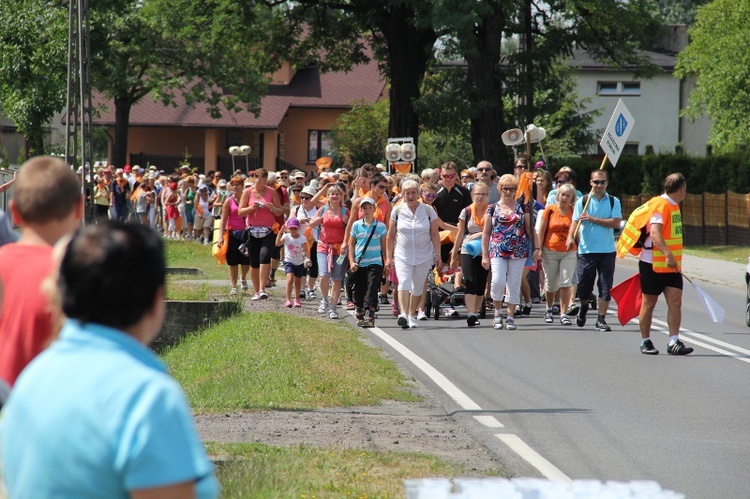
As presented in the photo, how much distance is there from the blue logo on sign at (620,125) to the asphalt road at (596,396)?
8.65 feet

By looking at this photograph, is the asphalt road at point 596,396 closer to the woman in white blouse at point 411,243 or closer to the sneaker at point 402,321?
the sneaker at point 402,321

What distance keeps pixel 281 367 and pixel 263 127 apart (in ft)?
175

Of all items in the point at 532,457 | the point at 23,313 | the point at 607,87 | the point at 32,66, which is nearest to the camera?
the point at 23,313

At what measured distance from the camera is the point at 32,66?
86.8ft

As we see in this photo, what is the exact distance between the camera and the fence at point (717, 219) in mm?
34031

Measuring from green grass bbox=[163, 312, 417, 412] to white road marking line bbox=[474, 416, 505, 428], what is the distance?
2.91 ft

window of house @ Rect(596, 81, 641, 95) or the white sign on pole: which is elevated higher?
window of house @ Rect(596, 81, 641, 95)

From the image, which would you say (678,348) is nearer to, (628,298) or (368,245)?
(628,298)

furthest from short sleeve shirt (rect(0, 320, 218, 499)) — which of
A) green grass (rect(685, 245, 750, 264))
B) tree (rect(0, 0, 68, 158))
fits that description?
green grass (rect(685, 245, 750, 264))

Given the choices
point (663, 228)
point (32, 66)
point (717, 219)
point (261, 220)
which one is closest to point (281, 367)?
point (663, 228)

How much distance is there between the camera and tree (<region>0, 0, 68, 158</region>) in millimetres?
26375

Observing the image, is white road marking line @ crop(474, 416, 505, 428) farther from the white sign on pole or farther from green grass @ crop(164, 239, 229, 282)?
green grass @ crop(164, 239, 229, 282)

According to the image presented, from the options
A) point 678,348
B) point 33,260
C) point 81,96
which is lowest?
point 678,348

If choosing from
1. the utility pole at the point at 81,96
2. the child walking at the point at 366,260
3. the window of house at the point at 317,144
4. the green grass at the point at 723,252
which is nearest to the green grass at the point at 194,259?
the utility pole at the point at 81,96
